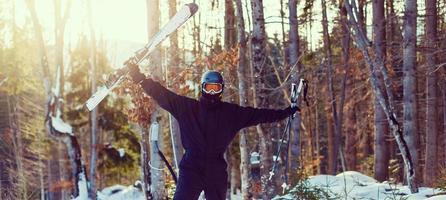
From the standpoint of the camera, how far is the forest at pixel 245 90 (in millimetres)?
10078

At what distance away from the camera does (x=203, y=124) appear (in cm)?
523

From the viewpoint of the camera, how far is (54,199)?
102 ft

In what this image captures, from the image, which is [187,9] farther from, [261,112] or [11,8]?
[11,8]

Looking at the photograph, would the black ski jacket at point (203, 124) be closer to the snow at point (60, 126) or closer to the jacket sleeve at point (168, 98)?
the jacket sleeve at point (168, 98)

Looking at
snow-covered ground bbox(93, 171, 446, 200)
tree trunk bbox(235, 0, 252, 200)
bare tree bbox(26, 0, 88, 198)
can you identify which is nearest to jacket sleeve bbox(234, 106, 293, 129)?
snow-covered ground bbox(93, 171, 446, 200)

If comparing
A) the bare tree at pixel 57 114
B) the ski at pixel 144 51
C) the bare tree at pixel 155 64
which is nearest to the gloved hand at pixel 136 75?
the ski at pixel 144 51

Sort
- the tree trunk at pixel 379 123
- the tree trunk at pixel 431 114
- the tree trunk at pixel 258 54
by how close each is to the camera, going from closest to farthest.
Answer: the tree trunk at pixel 258 54
the tree trunk at pixel 431 114
the tree trunk at pixel 379 123

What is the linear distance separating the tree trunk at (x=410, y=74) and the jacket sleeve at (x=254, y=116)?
20.8ft

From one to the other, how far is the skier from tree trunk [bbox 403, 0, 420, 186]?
6.82m

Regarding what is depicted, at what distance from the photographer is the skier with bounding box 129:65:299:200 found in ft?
16.9

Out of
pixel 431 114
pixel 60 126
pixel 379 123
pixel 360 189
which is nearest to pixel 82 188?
pixel 60 126

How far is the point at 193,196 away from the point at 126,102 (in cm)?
2244

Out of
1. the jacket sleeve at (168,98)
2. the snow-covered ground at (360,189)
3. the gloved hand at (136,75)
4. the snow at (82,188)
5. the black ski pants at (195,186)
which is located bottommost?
the snow at (82,188)

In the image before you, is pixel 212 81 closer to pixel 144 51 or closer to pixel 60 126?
pixel 144 51
